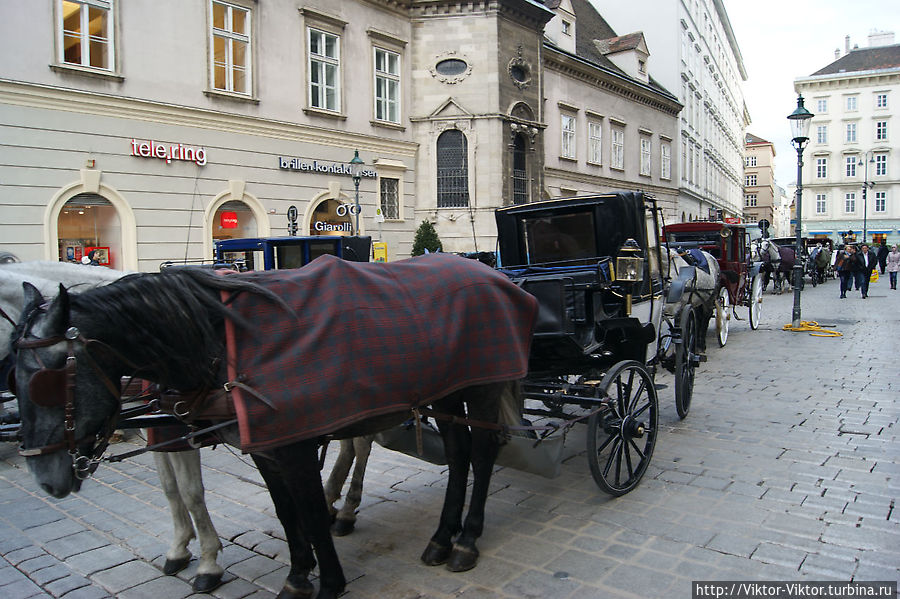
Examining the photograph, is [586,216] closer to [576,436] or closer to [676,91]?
[576,436]

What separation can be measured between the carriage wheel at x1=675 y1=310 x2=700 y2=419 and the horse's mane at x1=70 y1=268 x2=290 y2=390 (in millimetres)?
4894

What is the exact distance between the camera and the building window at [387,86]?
20.9 meters

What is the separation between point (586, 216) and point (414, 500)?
2984mm

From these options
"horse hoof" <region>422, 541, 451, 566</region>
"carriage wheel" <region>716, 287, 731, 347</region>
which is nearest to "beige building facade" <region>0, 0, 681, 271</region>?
"carriage wheel" <region>716, 287, 731, 347</region>

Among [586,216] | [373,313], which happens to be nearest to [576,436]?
[586,216]

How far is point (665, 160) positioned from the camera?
38438 millimetres

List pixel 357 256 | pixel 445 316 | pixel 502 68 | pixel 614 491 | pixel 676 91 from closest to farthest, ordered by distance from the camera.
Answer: pixel 445 316
pixel 614 491
pixel 357 256
pixel 502 68
pixel 676 91

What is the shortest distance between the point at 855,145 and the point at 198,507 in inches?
3144

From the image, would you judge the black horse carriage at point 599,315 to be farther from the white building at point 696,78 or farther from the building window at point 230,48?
the white building at point 696,78

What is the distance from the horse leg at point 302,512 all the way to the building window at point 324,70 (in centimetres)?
1692

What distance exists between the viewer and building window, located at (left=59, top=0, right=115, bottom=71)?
44.8ft

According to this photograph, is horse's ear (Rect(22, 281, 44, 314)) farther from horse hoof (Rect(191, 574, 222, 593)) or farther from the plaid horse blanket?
horse hoof (Rect(191, 574, 222, 593))

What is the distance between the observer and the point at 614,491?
4.73m

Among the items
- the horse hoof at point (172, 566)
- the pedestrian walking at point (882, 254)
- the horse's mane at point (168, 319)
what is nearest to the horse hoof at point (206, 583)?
the horse hoof at point (172, 566)
